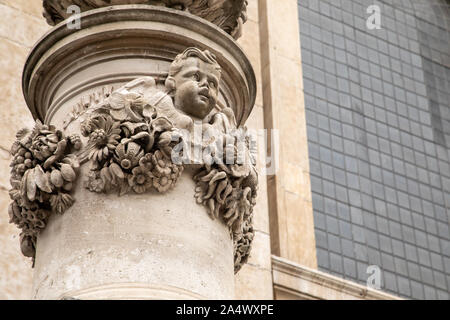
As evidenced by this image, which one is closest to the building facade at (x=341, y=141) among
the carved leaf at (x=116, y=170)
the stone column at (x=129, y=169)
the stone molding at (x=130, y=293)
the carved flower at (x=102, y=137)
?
the stone column at (x=129, y=169)

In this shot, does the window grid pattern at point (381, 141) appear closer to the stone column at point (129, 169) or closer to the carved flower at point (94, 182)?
the stone column at point (129, 169)

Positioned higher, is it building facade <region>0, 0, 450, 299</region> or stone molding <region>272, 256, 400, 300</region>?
building facade <region>0, 0, 450, 299</region>

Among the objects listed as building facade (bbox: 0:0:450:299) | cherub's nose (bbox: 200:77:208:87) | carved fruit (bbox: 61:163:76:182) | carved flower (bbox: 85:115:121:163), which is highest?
building facade (bbox: 0:0:450:299)

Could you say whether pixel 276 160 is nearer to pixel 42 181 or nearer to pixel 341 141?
pixel 341 141

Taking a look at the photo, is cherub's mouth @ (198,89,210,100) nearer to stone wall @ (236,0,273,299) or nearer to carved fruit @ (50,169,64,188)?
carved fruit @ (50,169,64,188)

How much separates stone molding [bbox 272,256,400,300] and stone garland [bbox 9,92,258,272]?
7358 millimetres

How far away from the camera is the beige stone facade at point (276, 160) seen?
12469mm

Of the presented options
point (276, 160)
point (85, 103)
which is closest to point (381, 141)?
point (276, 160)

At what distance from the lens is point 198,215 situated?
22.8 feet

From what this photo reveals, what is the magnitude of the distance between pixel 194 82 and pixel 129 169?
910 millimetres

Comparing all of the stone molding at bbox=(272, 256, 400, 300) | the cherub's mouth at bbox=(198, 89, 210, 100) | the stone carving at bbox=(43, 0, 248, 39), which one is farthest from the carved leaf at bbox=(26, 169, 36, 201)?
the stone molding at bbox=(272, 256, 400, 300)

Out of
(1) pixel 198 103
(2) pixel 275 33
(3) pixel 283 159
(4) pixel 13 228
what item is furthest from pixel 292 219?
(1) pixel 198 103

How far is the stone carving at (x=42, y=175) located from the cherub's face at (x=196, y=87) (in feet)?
2.74

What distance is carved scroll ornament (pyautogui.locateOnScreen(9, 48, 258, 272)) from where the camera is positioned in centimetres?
683
